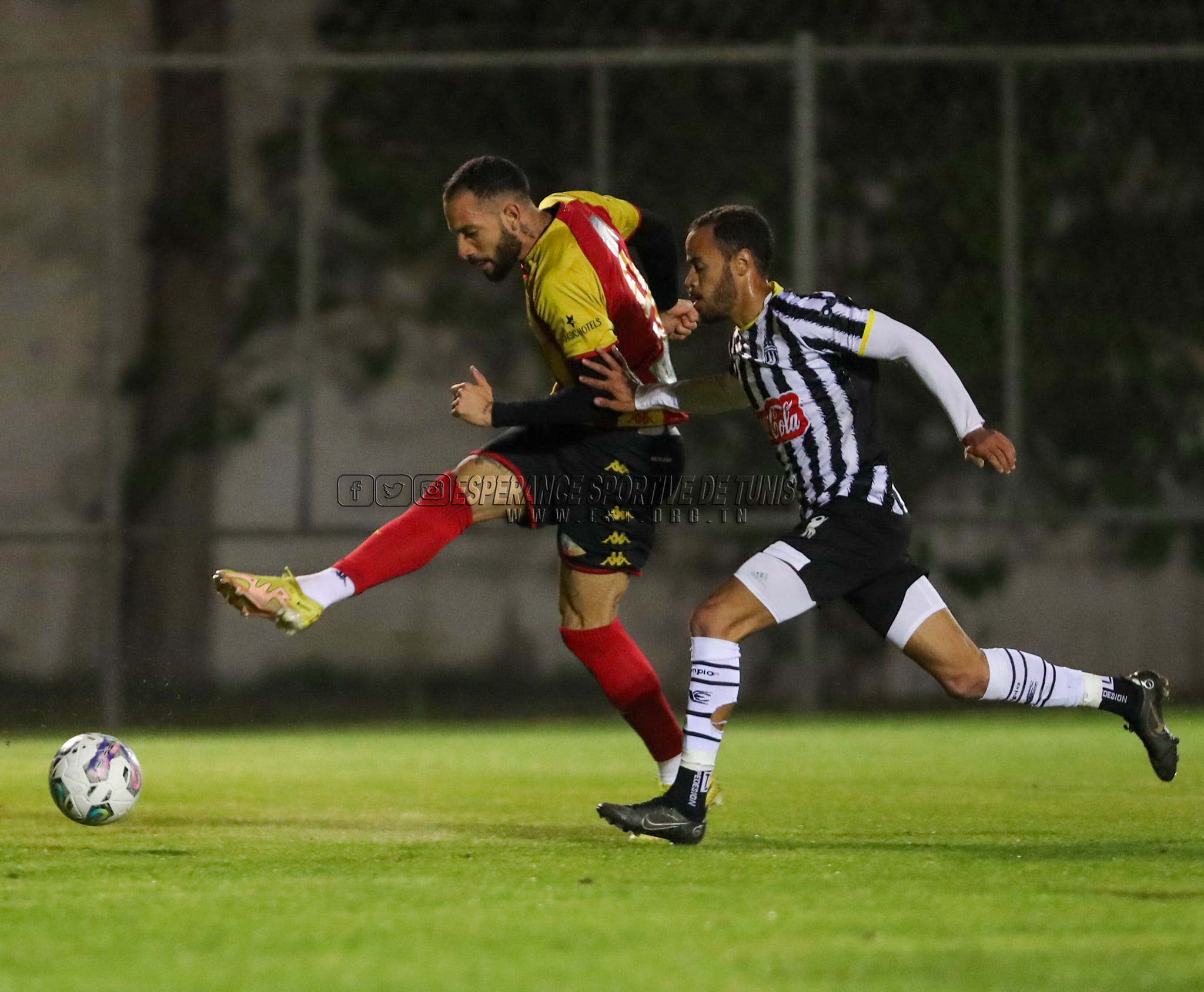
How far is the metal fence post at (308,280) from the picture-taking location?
941 cm

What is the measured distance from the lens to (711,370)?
9609 millimetres

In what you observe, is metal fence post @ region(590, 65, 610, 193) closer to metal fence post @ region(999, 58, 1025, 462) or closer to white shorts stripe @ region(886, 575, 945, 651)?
metal fence post @ region(999, 58, 1025, 462)

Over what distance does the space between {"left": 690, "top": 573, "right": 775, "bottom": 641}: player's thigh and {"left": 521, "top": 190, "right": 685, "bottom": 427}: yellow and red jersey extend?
705 mm

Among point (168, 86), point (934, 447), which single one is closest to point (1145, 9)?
point (934, 447)

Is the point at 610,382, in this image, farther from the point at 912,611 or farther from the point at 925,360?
the point at 912,611

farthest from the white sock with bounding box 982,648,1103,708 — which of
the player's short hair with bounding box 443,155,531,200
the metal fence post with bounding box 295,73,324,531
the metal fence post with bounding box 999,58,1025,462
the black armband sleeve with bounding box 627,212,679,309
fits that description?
the metal fence post with bounding box 295,73,324,531

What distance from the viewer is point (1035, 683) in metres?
5.05

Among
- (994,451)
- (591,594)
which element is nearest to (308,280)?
(591,594)

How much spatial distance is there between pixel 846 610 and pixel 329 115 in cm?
398

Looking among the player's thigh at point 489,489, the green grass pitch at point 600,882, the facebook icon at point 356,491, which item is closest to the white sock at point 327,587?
the player's thigh at point 489,489

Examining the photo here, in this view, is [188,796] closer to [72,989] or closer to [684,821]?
[684,821]

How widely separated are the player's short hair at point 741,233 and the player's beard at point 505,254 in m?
0.51

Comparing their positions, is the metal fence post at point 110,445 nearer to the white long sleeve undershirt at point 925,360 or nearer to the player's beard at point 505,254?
the player's beard at point 505,254

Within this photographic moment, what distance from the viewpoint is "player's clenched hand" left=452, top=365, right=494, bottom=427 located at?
4.85 meters
